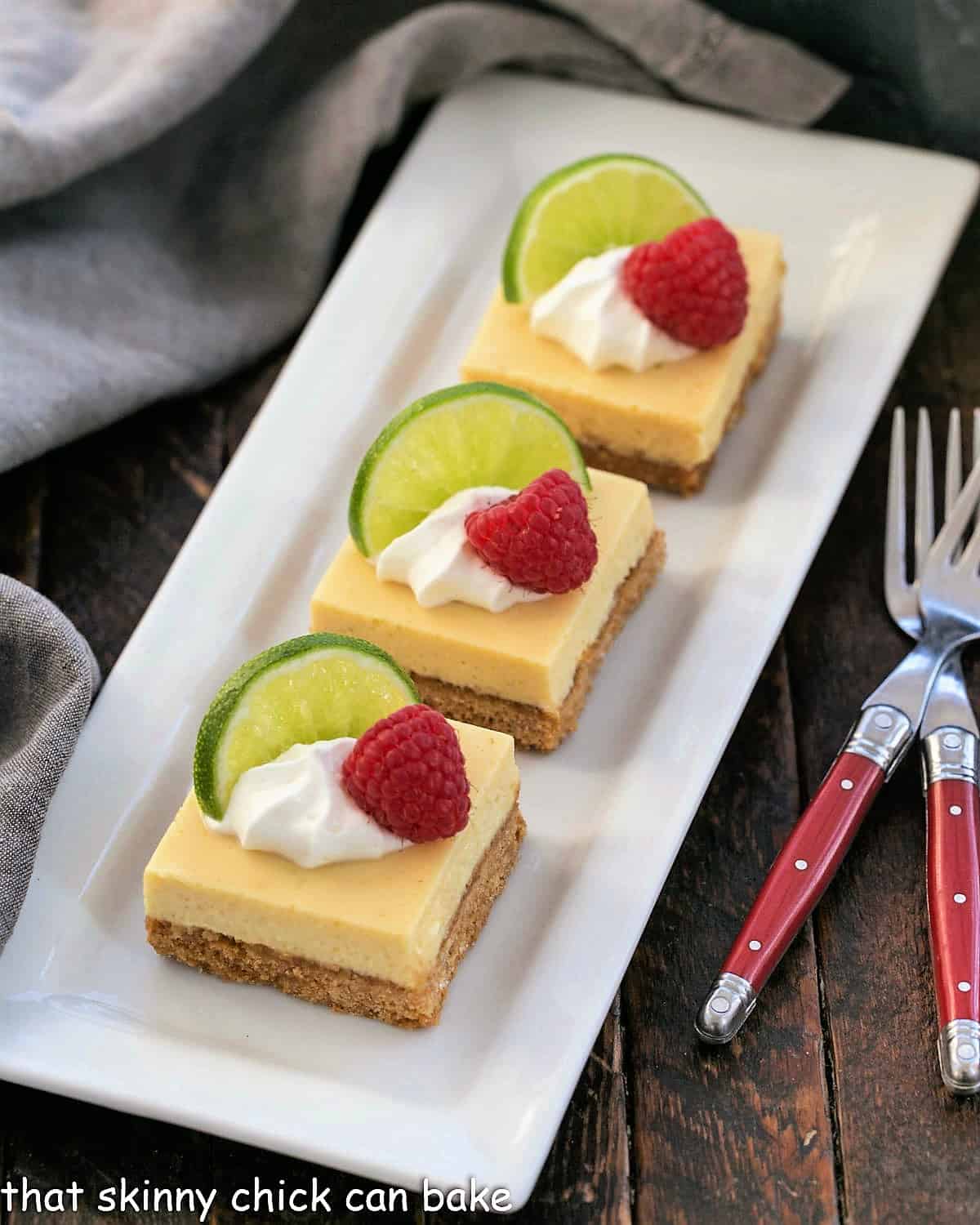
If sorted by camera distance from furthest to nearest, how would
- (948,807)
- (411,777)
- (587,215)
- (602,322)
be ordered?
(587,215)
(602,322)
(948,807)
(411,777)

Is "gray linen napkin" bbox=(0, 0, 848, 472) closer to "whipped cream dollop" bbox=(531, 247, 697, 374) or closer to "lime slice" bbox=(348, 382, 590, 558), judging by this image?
"whipped cream dollop" bbox=(531, 247, 697, 374)

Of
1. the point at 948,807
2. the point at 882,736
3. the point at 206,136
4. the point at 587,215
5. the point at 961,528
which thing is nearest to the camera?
the point at 948,807

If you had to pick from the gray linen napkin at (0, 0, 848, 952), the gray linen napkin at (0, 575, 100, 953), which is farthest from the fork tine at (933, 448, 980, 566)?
the gray linen napkin at (0, 575, 100, 953)

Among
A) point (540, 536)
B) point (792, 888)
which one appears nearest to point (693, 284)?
point (540, 536)

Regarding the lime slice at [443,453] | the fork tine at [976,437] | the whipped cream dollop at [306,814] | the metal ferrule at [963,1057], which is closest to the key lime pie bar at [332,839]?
the whipped cream dollop at [306,814]

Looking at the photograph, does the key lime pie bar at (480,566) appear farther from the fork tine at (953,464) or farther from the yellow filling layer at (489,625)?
the fork tine at (953,464)

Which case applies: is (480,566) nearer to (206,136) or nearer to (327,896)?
(327,896)

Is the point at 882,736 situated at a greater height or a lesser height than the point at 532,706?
greater
